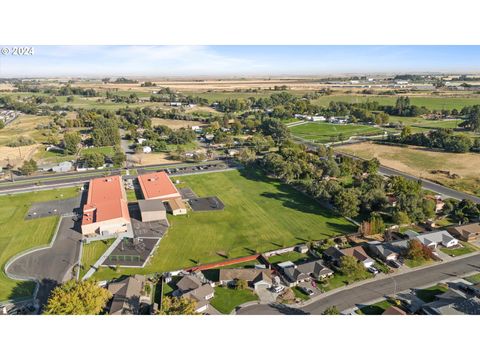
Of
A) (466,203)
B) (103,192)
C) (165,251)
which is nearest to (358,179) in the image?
(466,203)

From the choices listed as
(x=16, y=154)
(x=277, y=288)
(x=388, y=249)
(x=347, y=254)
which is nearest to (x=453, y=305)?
(x=388, y=249)

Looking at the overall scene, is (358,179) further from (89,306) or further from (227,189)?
(89,306)

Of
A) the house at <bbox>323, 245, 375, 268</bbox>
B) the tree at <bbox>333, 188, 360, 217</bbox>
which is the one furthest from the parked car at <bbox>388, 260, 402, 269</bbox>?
the tree at <bbox>333, 188, 360, 217</bbox>

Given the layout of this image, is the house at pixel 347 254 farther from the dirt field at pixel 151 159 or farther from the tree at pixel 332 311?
the dirt field at pixel 151 159

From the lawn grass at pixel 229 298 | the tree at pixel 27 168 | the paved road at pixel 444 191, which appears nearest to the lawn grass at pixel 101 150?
the tree at pixel 27 168

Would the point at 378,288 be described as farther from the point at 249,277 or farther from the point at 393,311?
the point at 249,277

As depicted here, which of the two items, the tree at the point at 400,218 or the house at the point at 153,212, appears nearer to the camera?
the tree at the point at 400,218
